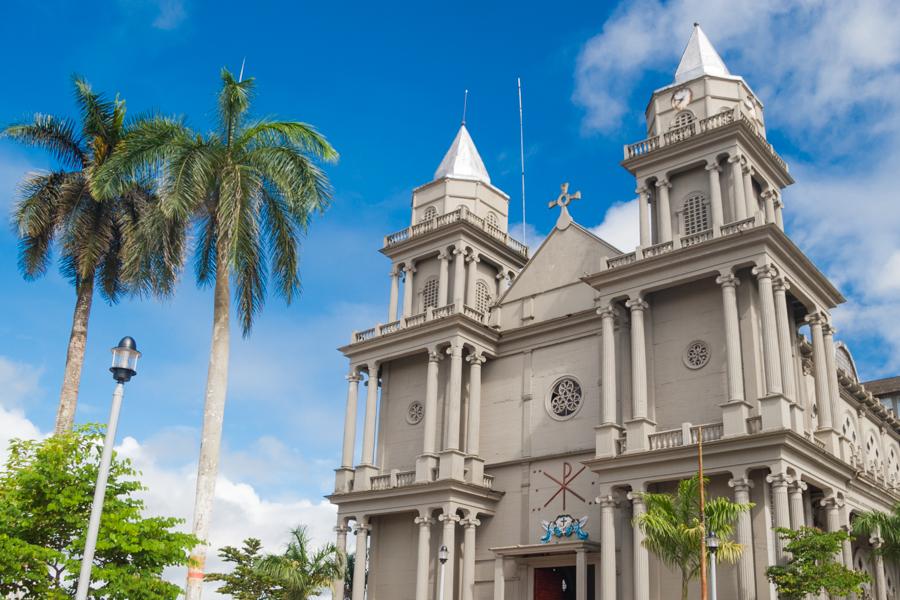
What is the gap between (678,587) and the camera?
1201 inches

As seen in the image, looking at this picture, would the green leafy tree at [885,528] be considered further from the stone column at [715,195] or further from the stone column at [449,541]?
the stone column at [449,541]

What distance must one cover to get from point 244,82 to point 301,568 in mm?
18529

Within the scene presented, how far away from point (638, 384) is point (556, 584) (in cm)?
940

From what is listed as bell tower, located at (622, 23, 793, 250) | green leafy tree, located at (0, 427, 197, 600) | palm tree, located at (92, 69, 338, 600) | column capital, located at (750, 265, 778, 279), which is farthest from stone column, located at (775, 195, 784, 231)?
green leafy tree, located at (0, 427, 197, 600)

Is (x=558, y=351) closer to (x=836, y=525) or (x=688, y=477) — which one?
(x=688, y=477)

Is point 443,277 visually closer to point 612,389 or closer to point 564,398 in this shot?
point 564,398

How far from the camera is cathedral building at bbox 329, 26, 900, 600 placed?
30656 mm

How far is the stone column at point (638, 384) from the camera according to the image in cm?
3184

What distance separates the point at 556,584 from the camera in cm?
3638

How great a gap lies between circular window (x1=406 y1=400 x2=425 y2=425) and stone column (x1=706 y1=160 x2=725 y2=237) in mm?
15686

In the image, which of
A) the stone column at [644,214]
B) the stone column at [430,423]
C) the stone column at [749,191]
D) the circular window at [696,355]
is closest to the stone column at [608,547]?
the circular window at [696,355]

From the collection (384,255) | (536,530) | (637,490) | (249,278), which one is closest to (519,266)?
(384,255)

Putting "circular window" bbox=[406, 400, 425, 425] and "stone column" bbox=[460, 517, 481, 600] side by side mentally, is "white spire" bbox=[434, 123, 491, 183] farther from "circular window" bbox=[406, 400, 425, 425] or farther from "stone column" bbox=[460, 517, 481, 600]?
"stone column" bbox=[460, 517, 481, 600]

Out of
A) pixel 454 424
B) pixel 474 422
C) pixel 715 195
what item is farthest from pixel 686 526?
pixel 474 422
